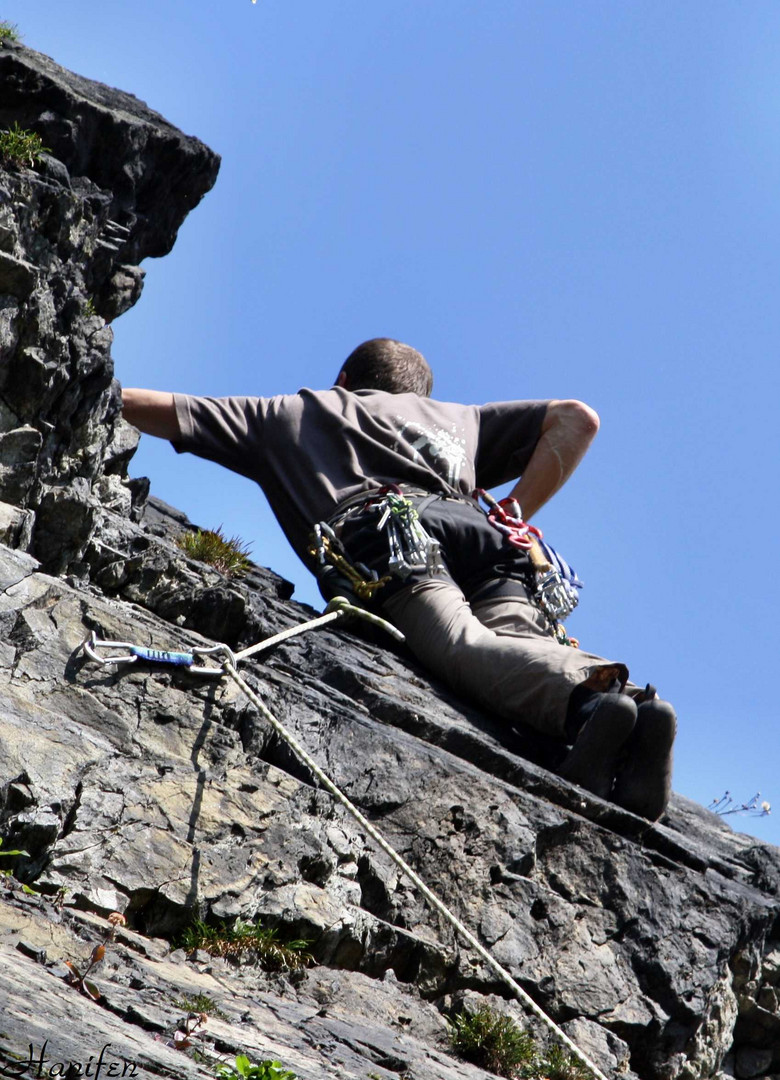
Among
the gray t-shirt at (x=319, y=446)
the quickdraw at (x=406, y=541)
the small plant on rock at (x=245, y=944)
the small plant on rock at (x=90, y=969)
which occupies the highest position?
the gray t-shirt at (x=319, y=446)

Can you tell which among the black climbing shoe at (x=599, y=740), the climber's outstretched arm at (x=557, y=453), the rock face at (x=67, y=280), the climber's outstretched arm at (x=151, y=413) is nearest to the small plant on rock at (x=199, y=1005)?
the rock face at (x=67, y=280)

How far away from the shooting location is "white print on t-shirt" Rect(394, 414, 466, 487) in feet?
23.6

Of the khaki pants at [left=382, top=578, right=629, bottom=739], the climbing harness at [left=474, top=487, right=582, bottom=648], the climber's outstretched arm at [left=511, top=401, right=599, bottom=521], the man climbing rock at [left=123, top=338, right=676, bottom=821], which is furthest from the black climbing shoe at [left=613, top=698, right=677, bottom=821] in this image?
the climber's outstretched arm at [left=511, top=401, right=599, bottom=521]

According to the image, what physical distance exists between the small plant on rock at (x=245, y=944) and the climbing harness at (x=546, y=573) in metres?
3.19

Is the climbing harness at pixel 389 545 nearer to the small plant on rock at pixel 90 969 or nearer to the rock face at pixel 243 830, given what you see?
the rock face at pixel 243 830

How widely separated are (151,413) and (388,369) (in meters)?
1.76

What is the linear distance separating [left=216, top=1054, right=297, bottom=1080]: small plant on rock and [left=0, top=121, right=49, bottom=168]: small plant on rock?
4628 millimetres

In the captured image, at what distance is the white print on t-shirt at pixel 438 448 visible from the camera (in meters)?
7.20

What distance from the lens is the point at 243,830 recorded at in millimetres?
4066

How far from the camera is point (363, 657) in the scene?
5.97 m

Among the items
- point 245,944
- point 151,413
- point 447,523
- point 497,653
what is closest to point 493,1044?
point 245,944

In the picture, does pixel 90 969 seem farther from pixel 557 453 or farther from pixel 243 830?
pixel 557 453

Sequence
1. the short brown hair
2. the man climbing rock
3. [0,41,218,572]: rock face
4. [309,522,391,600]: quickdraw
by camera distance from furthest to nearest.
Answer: the short brown hair
[309,522,391,600]: quickdraw
the man climbing rock
[0,41,218,572]: rock face

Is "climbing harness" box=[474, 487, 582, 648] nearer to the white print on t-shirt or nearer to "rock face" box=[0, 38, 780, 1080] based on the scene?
the white print on t-shirt
